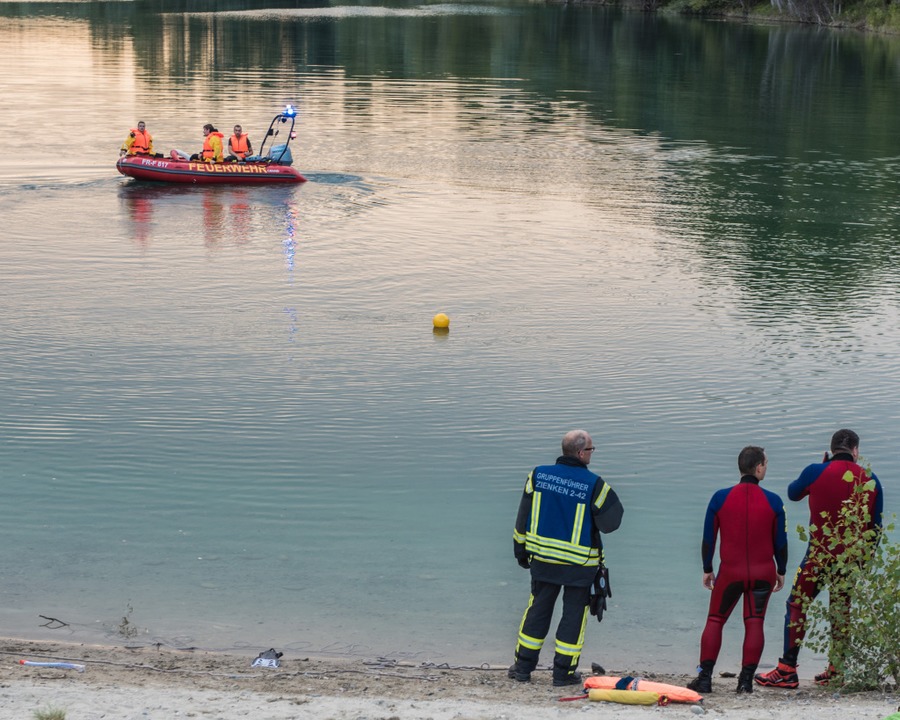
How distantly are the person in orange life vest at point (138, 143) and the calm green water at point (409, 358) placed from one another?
1.26 m

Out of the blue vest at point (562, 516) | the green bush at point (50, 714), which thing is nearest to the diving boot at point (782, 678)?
the blue vest at point (562, 516)

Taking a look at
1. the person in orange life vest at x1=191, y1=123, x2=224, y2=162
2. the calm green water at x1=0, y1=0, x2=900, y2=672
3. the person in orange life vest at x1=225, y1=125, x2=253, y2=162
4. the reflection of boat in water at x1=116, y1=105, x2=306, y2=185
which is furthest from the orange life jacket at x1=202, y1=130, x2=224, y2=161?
the calm green water at x1=0, y1=0, x2=900, y2=672

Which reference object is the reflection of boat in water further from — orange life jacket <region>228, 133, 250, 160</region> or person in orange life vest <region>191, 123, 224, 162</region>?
orange life jacket <region>228, 133, 250, 160</region>

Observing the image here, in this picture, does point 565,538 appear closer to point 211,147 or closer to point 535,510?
point 535,510

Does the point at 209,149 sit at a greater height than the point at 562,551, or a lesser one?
greater

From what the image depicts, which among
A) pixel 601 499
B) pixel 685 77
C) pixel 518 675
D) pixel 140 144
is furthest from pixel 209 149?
pixel 685 77

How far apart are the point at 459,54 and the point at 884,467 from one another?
59.4m

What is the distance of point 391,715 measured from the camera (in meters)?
7.66

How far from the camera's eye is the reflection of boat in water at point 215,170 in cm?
3078

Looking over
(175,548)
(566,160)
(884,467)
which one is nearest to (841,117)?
(566,160)

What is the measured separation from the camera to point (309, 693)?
8359 mm

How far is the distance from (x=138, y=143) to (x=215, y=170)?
2028mm

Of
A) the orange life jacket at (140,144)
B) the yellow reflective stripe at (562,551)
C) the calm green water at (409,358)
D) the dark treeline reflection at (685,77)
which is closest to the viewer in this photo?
the yellow reflective stripe at (562,551)

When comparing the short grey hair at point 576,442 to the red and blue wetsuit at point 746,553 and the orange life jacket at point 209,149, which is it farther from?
the orange life jacket at point 209,149
